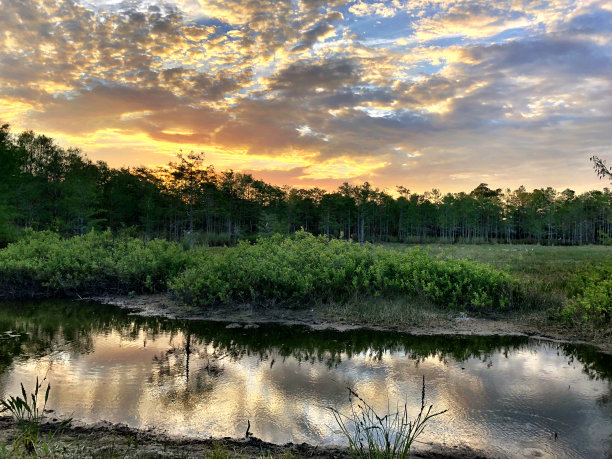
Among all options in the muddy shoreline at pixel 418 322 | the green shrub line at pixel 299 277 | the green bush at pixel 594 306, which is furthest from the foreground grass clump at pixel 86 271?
the green bush at pixel 594 306

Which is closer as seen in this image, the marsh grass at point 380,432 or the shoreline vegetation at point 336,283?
the marsh grass at point 380,432

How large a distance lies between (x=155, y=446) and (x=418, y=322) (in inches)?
350

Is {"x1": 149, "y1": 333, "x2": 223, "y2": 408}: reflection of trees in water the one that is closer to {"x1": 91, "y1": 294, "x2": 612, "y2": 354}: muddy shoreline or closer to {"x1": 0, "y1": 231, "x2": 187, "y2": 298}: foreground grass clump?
{"x1": 91, "y1": 294, "x2": 612, "y2": 354}: muddy shoreline

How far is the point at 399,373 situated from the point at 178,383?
14.7 feet

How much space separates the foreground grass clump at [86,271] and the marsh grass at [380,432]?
1243 centimetres

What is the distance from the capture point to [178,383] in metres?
7.39

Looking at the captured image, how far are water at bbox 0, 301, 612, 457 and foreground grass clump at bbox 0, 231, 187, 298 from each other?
15.4ft

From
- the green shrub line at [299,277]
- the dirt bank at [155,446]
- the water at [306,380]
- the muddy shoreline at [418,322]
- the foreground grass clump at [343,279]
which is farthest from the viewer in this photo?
the foreground grass clump at [343,279]

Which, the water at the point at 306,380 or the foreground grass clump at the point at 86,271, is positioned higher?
the foreground grass clump at the point at 86,271

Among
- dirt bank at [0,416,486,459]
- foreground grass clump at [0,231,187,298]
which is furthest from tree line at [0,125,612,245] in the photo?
dirt bank at [0,416,486,459]

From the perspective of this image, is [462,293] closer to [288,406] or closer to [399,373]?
[399,373]

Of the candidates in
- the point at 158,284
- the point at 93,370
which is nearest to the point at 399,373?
the point at 93,370

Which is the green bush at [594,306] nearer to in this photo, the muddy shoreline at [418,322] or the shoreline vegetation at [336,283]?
the shoreline vegetation at [336,283]

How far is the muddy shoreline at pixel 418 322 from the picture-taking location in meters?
10.9
